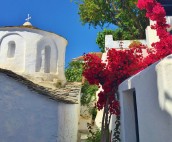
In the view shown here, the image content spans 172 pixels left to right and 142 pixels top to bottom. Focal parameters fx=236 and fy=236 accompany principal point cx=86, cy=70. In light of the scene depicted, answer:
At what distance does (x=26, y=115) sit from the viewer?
8289 millimetres

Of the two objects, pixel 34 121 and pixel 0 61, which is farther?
pixel 0 61

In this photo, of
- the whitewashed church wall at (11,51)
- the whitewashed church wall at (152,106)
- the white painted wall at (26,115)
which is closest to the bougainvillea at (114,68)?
the whitewashed church wall at (152,106)

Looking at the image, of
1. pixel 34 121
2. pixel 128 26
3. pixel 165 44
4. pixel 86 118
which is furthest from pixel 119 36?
pixel 34 121

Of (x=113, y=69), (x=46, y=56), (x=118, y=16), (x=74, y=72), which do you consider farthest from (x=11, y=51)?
(x=118, y=16)

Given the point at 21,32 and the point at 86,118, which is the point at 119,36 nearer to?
the point at 86,118

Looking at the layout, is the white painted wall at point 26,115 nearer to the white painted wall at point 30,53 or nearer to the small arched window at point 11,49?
the white painted wall at point 30,53

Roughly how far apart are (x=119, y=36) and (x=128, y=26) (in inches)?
52.8

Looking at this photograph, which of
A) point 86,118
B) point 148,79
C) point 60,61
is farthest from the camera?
point 86,118

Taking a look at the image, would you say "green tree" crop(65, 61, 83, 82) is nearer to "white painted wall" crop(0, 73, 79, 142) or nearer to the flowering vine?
the flowering vine

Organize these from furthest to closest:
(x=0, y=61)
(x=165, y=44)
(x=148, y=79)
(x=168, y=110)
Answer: (x=0, y=61), (x=165, y=44), (x=148, y=79), (x=168, y=110)

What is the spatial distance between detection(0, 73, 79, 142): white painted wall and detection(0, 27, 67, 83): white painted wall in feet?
16.4

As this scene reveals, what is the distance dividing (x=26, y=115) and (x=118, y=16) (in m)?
14.7

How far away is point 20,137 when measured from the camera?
8.13 metres

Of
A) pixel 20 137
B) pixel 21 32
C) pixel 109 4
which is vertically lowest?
pixel 20 137
